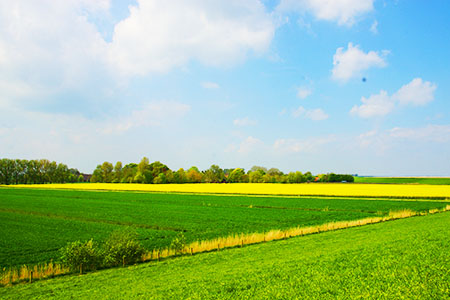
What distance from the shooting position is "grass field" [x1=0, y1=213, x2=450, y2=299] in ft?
28.9

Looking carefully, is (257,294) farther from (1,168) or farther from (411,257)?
(1,168)

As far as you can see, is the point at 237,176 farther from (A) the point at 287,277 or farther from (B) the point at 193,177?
(A) the point at 287,277

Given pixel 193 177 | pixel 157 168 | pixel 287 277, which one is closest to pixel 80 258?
pixel 287 277

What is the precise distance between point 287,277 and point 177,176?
13534 centimetres

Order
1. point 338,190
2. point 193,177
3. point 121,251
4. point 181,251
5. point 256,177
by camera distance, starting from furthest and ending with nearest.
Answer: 1. point 193,177
2. point 256,177
3. point 338,190
4. point 181,251
5. point 121,251

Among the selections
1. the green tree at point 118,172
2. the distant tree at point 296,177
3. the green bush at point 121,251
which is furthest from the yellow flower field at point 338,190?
→ the green bush at point 121,251

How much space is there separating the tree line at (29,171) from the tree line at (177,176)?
20.8 metres

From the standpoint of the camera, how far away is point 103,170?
155875 mm

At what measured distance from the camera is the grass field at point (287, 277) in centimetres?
880

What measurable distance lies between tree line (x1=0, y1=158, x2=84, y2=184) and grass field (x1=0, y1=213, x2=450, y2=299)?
165m

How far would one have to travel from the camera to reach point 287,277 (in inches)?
410

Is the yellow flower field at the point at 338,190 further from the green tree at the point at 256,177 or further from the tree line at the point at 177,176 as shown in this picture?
the green tree at the point at 256,177

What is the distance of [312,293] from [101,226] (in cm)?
2615

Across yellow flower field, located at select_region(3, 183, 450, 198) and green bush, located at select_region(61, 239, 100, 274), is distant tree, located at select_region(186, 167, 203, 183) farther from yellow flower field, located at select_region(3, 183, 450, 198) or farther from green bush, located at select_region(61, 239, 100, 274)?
green bush, located at select_region(61, 239, 100, 274)
